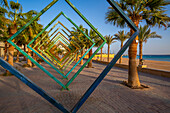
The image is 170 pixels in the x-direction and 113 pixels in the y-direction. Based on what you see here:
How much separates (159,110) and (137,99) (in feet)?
3.13

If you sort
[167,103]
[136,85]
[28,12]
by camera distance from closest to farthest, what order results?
[167,103], [136,85], [28,12]

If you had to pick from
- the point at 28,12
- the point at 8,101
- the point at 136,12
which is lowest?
the point at 8,101

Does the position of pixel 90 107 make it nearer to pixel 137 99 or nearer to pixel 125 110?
pixel 125 110

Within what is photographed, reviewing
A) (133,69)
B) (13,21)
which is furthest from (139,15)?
(13,21)

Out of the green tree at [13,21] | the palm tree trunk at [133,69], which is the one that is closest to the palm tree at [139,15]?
the palm tree trunk at [133,69]

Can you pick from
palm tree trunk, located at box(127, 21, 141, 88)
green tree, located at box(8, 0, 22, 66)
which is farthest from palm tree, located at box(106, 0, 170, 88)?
green tree, located at box(8, 0, 22, 66)

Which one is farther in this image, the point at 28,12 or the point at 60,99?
the point at 28,12

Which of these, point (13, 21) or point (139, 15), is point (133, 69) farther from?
point (13, 21)

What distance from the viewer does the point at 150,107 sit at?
3764 millimetres

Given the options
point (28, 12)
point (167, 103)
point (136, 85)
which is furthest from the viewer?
point (28, 12)

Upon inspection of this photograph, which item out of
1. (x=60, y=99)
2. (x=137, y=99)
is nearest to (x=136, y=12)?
(x=137, y=99)

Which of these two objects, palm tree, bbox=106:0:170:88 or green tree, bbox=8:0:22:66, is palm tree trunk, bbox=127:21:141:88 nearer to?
palm tree, bbox=106:0:170:88

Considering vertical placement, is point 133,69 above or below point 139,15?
below

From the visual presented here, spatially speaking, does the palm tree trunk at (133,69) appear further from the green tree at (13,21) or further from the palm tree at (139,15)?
the green tree at (13,21)
